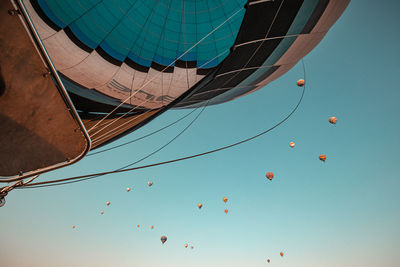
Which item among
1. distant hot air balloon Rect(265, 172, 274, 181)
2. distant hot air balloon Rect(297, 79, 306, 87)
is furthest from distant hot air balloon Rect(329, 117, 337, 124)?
distant hot air balloon Rect(265, 172, 274, 181)

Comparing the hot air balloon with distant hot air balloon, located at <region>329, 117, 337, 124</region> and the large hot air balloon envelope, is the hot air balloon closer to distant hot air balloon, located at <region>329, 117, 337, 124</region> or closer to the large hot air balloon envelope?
the large hot air balloon envelope

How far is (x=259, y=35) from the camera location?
384 centimetres

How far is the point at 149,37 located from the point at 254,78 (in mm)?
3250

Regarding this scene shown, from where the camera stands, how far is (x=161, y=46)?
5645mm

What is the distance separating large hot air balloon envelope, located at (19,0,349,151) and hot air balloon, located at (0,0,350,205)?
0.02m

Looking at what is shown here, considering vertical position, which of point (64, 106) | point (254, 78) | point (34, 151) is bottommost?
point (34, 151)

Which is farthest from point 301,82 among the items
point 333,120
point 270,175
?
point 270,175

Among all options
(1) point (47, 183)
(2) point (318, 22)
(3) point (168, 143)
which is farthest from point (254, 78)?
(1) point (47, 183)

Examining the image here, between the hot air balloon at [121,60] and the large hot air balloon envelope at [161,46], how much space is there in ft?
0.07

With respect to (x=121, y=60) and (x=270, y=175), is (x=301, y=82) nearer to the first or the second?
(x=270, y=175)

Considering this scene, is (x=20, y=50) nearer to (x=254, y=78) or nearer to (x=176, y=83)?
(x=176, y=83)

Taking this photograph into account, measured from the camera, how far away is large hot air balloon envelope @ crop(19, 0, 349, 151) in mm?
3967

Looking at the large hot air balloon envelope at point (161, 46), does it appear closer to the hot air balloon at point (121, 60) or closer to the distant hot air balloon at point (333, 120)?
the hot air balloon at point (121, 60)

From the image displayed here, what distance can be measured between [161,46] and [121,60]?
1.20 metres
